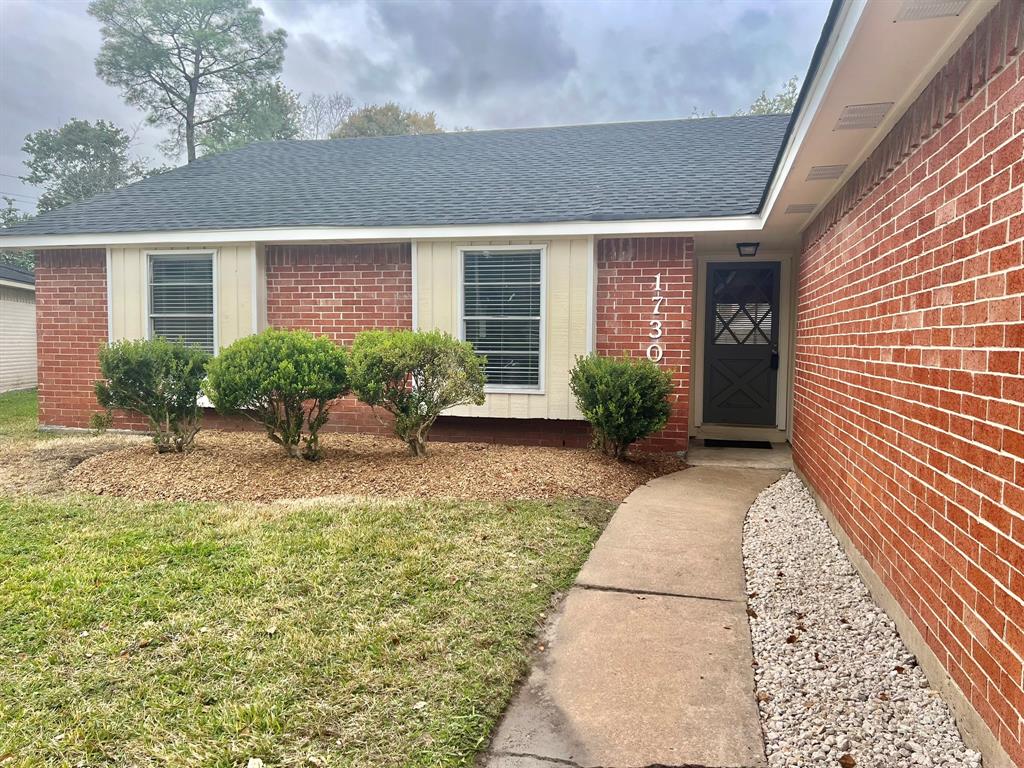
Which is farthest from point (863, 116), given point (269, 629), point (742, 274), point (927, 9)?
point (742, 274)

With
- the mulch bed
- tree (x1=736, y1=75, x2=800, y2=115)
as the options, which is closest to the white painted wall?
the mulch bed

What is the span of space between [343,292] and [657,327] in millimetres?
3835

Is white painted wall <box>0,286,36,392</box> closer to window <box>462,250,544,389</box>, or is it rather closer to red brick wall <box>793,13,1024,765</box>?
window <box>462,250,544,389</box>

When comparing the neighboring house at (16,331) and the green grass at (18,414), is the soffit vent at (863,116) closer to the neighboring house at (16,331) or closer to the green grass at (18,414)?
the green grass at (18,414)

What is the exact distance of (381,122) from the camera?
27.8 meters

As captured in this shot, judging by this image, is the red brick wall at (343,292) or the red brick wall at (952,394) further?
the red brick wall at (343,292)

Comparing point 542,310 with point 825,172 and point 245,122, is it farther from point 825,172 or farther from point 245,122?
point 245,122

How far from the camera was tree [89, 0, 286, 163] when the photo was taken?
22.5 m

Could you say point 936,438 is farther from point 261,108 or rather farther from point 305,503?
point 261,108

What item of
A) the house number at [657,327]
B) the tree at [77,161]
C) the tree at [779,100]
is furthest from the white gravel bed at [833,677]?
the tree at [77,161]

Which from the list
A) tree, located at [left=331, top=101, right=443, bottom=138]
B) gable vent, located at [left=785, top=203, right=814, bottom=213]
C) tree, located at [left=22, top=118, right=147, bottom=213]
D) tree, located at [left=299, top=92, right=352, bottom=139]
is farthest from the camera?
tree, located at [left=299, top=92, right=352, bottom=139]

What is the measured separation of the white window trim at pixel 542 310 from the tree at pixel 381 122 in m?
21.8

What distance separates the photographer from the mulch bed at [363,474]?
17.1 feet

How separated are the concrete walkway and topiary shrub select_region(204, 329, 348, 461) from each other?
3.04 meters
